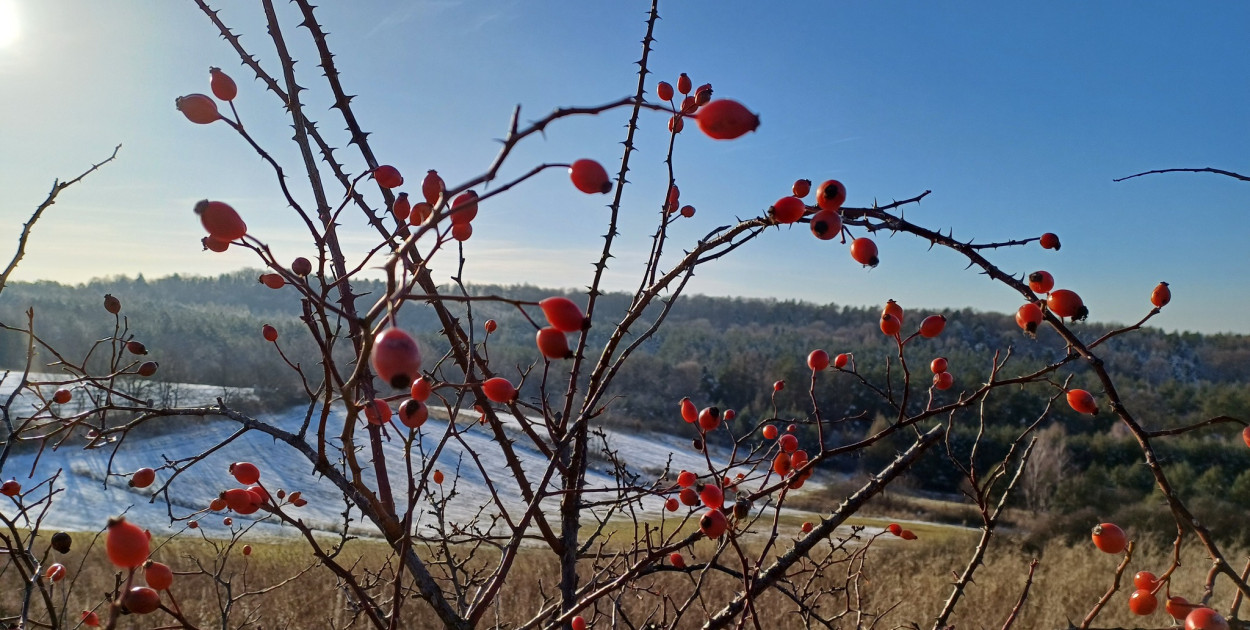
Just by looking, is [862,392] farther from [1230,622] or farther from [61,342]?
[61,342]

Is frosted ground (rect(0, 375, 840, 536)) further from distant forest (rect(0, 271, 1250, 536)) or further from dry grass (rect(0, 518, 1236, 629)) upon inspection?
dry grass (rect(0, 518, 1236, 629))

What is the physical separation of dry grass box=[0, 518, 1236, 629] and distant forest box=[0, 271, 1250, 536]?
13.8 ft

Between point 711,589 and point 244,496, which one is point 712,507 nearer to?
point 244,496

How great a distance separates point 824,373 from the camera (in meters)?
28.1

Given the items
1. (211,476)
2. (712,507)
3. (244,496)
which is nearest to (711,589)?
(712,507)

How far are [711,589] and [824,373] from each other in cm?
2267

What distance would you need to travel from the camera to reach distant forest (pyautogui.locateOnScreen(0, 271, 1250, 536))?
20641 mm

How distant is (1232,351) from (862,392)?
32154mm

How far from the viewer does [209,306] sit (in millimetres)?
57312

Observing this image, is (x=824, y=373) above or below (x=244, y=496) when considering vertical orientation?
below

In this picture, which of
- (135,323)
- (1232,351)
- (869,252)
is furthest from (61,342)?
(1232,351)

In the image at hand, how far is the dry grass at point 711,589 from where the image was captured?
5426 millimetres

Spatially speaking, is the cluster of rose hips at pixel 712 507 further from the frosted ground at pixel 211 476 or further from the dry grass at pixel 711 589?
the frosted ground at pixel 211 476

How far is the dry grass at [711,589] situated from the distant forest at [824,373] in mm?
4212
